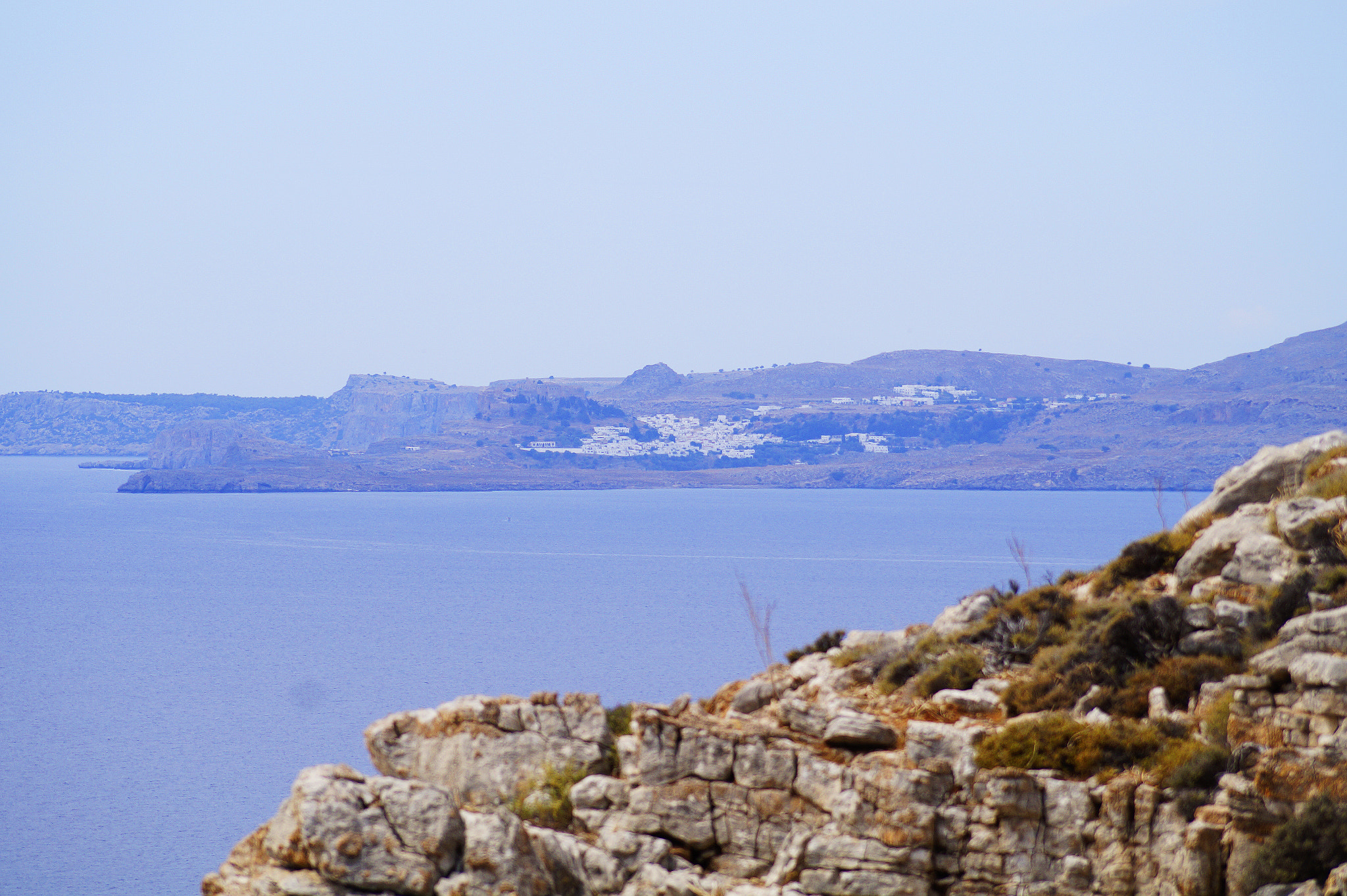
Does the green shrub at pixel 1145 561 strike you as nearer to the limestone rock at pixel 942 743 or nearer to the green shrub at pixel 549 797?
the limestone rock at pixel 942 743

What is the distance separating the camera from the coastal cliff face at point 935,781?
1389 cm

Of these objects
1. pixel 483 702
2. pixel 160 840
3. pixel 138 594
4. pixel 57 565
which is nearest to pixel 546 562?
pixel 138 594

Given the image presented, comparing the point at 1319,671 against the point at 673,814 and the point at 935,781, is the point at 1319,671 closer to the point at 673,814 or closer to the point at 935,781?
the point at 935,781

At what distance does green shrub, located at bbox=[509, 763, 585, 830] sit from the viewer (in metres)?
16.7

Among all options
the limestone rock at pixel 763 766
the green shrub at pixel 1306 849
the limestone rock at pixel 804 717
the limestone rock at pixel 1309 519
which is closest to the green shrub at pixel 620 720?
the limestone rock at pixel 763 766

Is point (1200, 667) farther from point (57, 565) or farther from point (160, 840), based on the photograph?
point (57, 565)

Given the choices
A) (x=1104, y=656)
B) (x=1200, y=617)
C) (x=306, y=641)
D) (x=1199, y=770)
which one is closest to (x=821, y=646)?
(x=1104, y=656)

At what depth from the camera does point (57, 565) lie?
7032 inches

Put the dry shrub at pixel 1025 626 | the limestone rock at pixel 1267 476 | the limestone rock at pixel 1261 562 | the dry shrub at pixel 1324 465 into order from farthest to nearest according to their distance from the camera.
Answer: the limestone rock at pixel 1267 476 → the dry shrub at pixel 1324 465 → the dry shrub at pixel 1025 626 → the limestone rock at pixel 1261 562

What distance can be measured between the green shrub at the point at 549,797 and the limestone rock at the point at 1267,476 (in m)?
13.6

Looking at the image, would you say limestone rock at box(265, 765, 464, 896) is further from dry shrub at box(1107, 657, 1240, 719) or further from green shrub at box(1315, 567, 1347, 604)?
green shrub at box(1315, 567, 1347, 604)

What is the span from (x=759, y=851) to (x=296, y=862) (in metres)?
5.78

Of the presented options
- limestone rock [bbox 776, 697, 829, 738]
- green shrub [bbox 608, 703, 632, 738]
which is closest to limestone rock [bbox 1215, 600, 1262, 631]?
limestone rock [bbox 776, 697, 829, 738]

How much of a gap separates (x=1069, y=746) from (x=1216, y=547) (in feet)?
23.2
